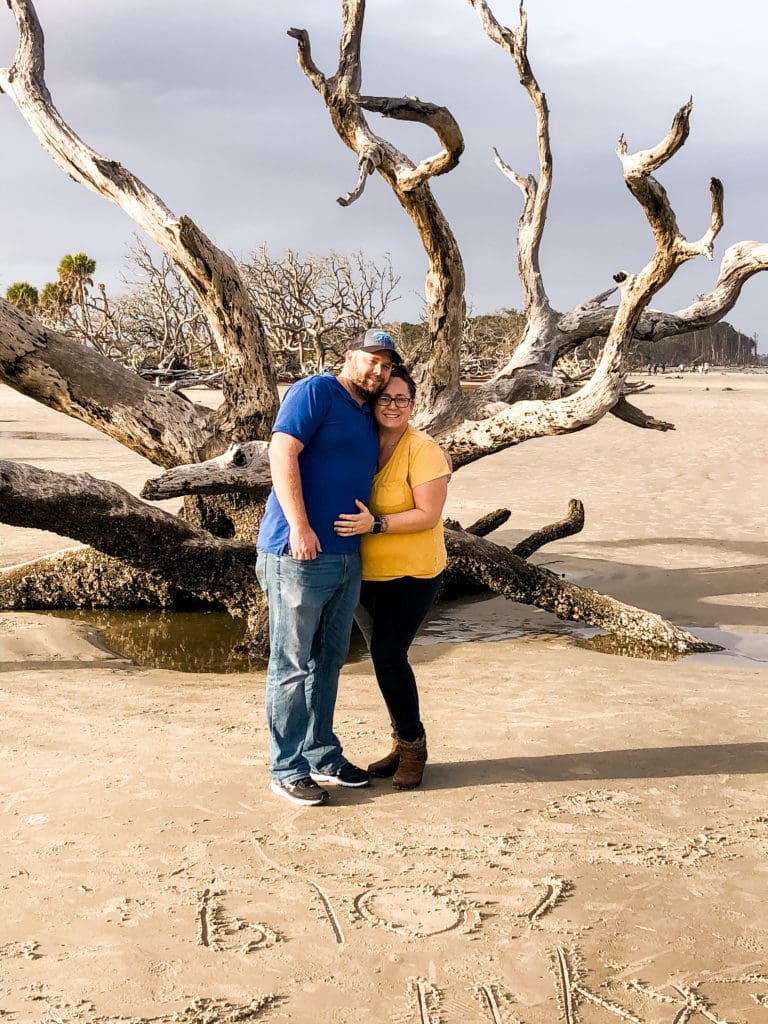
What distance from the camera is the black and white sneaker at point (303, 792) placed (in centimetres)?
401

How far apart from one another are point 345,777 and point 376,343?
5.82 ft

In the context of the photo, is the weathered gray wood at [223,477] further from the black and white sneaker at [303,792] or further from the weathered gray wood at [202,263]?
the black and white sneaker at [303,792]

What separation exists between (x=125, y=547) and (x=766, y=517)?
8915 mm

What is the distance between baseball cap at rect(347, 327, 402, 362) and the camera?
400 cm

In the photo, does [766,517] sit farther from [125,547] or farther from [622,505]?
[125,547]

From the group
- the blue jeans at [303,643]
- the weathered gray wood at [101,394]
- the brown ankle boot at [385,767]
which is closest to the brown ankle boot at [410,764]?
the brown ankle boot at [385,767]

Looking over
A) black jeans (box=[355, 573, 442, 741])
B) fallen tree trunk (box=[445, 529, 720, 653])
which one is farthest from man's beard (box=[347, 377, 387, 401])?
fallen tree trunk (box=[445, 529, 720, 653])

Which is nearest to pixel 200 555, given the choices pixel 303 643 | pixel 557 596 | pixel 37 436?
pixel 557 596

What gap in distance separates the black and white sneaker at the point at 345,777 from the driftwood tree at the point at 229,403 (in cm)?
277

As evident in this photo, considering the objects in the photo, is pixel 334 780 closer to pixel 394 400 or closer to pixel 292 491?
pixel 292 491

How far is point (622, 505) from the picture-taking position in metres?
14.0

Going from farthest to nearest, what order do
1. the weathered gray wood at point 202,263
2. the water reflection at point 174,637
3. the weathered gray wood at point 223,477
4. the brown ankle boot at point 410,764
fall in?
the weathered gray wood at point 202,263, the water reflection at point 174,637, the weathered gray wood at point 223,477, the brown ankle boot at point 410,764

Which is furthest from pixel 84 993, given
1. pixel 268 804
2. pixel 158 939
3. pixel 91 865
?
pixel 268 804

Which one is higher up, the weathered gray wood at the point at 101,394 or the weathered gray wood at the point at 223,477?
the weathered gray wood at the point at 101,394
